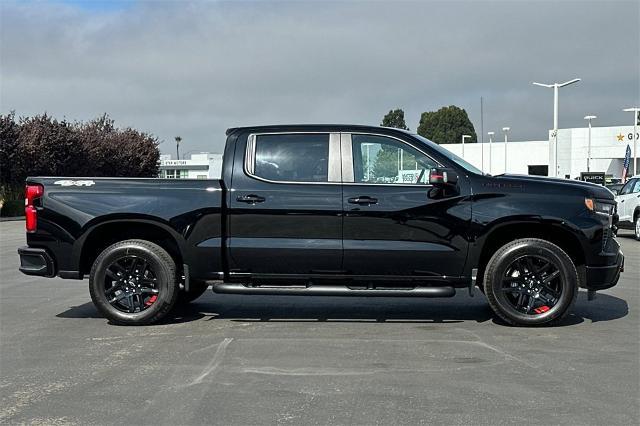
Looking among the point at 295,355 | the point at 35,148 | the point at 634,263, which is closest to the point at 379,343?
the point at 295,355

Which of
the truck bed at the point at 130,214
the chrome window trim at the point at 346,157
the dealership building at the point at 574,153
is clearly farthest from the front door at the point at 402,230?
the dealership building at the point at 574,153

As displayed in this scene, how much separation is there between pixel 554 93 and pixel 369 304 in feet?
106

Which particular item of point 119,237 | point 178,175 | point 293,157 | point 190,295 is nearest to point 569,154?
point 178,175

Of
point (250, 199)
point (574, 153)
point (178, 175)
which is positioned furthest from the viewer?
point (574, 153)

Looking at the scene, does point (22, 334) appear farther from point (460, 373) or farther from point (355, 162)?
point (460, 373)

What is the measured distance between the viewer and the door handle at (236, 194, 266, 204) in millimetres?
6391

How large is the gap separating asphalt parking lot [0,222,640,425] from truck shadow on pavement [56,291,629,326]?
0.11 feet

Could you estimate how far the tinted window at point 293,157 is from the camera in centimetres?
→ 652

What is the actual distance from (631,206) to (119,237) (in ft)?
48.5

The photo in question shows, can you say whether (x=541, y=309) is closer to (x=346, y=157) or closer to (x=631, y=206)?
(x=346, y=157)

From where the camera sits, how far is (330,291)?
635 cm

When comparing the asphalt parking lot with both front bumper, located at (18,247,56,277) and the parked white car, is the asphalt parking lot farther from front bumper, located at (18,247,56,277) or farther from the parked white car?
the parked white car

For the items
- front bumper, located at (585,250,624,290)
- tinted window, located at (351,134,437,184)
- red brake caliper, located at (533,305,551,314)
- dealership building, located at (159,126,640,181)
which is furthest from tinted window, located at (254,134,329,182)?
dealership building, located at (159,126,640,181)

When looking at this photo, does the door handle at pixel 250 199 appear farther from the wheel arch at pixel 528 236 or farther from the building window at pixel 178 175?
the wheel arch at pixel 528 236
